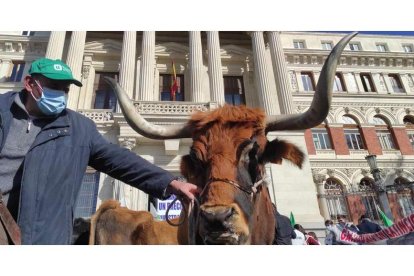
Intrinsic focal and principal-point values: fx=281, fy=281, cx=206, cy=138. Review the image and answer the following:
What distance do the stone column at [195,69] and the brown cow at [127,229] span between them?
1059cm

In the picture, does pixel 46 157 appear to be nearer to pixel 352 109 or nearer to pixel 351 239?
pixel 351 239

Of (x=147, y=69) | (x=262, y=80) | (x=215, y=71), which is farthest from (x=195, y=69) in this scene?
(x=262, y=80)

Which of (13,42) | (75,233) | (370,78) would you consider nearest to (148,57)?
(13,42)

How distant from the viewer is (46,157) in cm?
173

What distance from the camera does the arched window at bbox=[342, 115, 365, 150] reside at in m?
23.4

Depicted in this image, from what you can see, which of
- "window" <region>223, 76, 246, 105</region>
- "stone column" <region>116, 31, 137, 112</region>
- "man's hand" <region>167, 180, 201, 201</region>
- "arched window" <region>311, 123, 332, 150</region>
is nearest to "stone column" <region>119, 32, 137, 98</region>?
"stone column" <region>116, 31, 137, 112</region>

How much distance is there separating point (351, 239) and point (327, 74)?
19.1 ft

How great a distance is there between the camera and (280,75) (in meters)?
16.7

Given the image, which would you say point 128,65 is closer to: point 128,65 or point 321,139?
point 128,65

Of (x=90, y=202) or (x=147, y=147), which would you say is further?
(x=147, y=147)

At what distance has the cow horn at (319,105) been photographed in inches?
86.4

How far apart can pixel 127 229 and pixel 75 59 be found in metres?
13.8

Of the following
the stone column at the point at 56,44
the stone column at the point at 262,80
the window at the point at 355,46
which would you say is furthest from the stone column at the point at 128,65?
the window at the point at 355,46

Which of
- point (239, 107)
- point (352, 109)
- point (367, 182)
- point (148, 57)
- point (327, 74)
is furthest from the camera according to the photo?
point (352, 109)
